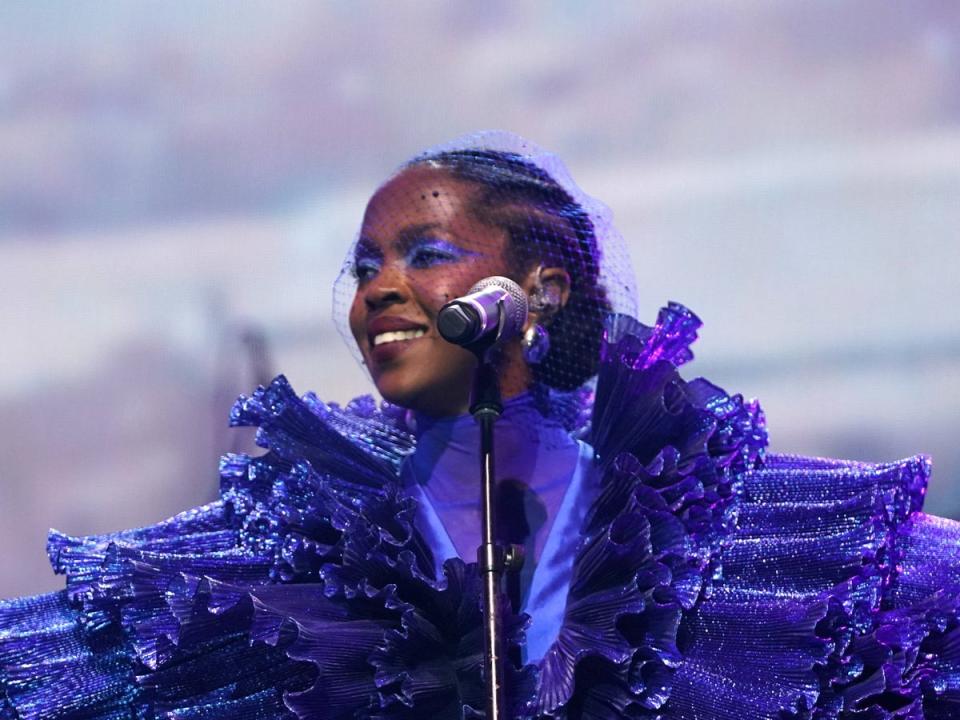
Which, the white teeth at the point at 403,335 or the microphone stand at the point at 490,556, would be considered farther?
the white teeth at the point at 403,335

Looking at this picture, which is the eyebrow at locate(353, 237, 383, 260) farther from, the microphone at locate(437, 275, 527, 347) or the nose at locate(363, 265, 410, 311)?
the microphone at locate(437, 275, 527, 347)

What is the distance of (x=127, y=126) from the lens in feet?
8.93

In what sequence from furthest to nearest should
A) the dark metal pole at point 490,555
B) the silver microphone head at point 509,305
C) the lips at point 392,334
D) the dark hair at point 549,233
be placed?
the dark hair at point 549,233, the lips at point 392,334, the silver microphone head at point 509,305, the dark metal pole at point 490,555

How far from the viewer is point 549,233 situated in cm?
241

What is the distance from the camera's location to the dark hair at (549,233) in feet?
7.84

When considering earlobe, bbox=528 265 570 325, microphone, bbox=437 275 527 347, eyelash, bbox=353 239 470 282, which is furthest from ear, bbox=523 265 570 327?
microphone, bbox=437 275 527 347

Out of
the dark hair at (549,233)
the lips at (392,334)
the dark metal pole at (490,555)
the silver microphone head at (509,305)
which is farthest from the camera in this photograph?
the dark hair at (549,233)

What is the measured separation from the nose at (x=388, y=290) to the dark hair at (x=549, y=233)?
0.15m

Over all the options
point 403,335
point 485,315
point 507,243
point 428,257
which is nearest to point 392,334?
point 403,335

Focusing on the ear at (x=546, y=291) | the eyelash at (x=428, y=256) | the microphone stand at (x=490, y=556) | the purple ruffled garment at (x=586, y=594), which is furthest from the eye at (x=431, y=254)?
the microphone stand at (x=490, y=556)

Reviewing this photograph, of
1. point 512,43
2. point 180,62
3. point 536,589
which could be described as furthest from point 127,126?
point 536,589

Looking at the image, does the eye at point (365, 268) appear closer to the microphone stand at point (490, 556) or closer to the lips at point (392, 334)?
the lips at point (392, 334)

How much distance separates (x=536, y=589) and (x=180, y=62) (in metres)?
1.11

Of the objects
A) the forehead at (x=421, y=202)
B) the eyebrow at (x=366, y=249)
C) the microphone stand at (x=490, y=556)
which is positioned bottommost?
the microphone stand at (x=490, y=556)
